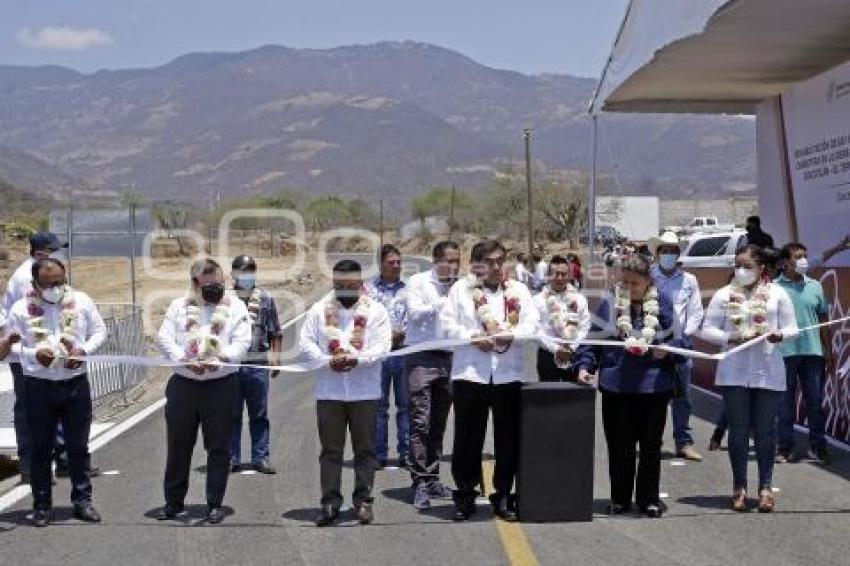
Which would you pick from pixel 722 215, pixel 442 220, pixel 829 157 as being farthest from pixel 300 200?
pixel 829 157

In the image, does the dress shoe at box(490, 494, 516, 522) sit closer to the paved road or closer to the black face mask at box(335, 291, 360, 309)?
the paved road

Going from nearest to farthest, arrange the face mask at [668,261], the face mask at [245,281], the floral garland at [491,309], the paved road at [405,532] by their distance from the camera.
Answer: the paved road at [405,532] → the floral garland at [491,309] → the face mask at [245,281] → the face mask at [668,261]

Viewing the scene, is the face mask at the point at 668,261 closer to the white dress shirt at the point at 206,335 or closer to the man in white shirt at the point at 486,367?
the man in white shirt at the point at 486,367

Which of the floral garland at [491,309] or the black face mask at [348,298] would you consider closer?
the floral garland at [491,309]

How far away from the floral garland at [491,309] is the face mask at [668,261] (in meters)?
2.70

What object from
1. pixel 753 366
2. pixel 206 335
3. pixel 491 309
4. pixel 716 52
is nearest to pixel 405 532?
pixel 491 309

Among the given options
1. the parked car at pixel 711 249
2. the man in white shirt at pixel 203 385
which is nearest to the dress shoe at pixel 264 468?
the man in white shirt at pixel 203 385

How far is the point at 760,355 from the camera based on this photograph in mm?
8898

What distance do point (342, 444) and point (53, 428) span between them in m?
2.10

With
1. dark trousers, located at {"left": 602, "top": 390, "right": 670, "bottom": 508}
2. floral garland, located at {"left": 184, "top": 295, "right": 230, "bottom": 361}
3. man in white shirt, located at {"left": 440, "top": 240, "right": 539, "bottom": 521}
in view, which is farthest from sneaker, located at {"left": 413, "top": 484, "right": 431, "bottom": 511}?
floral garland, located at {"left": 184, "top": 295, "right": 230, "bottom": 361}

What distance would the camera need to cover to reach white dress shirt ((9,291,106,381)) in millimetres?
8578

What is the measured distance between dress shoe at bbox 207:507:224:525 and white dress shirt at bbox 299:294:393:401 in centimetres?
109

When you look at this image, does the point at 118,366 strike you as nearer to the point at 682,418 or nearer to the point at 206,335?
the point at 206,335

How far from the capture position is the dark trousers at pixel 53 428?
28.4ft
